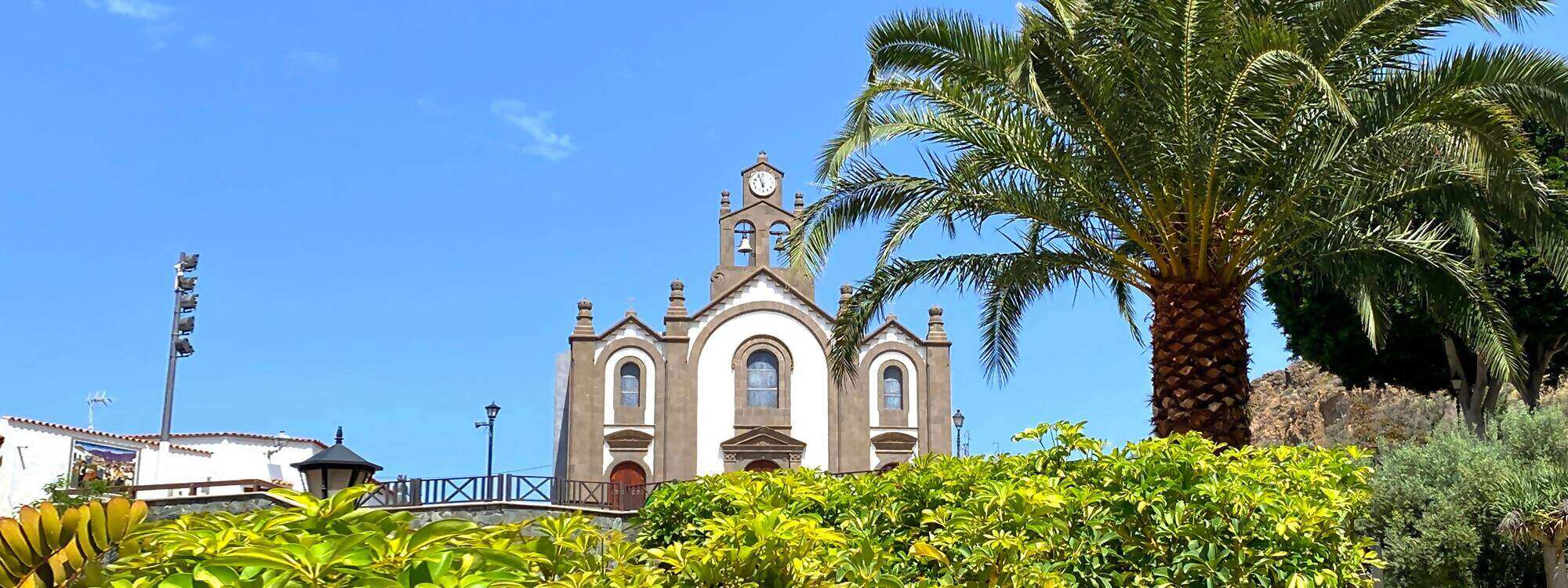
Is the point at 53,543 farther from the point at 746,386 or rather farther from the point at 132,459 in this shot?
the point at 746,386

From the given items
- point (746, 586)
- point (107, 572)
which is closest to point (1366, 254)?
point (746, 586)

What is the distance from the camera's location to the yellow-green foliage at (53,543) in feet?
13.1

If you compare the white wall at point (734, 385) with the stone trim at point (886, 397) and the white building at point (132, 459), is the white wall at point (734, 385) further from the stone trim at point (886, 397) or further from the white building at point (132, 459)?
the white building at point (132, 459)

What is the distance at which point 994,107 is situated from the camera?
12.7 metres

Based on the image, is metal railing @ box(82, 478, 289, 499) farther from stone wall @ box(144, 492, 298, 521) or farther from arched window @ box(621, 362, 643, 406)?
arched window @ box(621, 362, 643, 406)

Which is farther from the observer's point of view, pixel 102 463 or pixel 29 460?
pixel 102 463

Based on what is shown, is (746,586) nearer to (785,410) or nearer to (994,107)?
(994,107)

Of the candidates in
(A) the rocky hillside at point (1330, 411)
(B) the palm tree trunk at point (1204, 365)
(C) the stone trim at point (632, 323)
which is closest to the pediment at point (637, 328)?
(C) the stone trim at point (632, 323)

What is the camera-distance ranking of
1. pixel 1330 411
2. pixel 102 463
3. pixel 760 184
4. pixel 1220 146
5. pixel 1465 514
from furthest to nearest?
pixel 1330 411 → pixel 760 184 → pixel 102 463 → pixel 1465 514 → pixel 1220 146

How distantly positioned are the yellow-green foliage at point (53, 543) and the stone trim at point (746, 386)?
3260cm

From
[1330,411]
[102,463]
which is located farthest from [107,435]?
[1330,411]

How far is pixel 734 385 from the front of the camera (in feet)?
121

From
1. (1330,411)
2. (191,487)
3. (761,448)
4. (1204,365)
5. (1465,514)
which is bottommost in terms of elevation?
(1465,514)

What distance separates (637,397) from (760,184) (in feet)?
24.7
